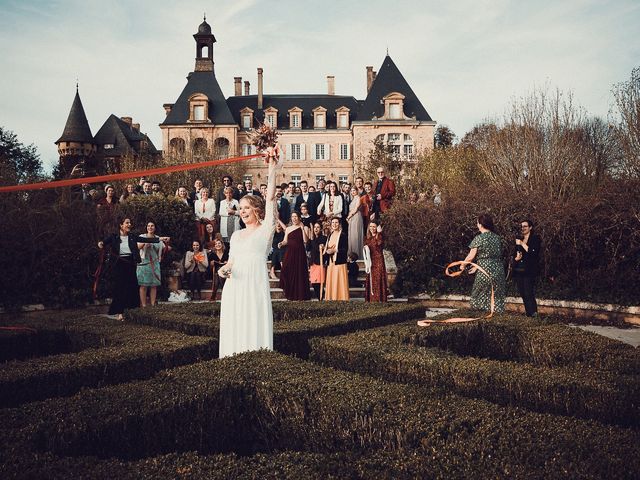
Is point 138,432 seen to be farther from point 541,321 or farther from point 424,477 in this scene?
point 541,321

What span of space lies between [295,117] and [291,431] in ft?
185

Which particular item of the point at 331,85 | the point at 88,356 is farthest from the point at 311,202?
the point at 331,85

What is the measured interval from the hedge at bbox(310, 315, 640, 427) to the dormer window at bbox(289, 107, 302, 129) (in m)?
52.8

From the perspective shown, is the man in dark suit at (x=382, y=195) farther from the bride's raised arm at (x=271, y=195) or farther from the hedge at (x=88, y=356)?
the bride's raised arm at (x=271, y=195)

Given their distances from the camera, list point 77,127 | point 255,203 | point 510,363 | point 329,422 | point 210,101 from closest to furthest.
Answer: point 329,422
point 510,363
point 255,203
point 210,101
point 77,127

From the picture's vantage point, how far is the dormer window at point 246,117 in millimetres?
57125

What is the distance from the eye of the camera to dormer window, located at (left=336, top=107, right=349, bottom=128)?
57469mm

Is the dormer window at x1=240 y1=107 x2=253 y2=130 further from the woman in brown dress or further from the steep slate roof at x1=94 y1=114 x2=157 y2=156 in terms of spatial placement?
the woman in brown dress

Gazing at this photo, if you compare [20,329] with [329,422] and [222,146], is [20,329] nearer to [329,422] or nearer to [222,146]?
[329,422]

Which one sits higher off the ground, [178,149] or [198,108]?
[198,108]

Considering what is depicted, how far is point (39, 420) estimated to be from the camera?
3455 mm

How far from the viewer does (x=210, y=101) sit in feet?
180

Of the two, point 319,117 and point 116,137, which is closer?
point 319,117

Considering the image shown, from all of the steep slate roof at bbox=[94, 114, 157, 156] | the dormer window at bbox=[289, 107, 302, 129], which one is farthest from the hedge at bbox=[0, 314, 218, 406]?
the steep slate roof at bbox=[94, 114, 157, 156]
